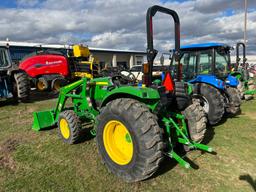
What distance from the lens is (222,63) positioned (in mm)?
6793

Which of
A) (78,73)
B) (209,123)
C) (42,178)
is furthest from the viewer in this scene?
(78,73)

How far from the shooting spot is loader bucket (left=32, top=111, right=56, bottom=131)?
517 cm

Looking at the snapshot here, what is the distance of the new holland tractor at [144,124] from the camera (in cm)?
281

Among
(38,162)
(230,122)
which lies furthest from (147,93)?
(230,122)

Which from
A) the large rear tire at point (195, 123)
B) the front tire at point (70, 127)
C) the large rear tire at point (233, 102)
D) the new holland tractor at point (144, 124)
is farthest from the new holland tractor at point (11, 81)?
the large rear tire at point (233, 102)

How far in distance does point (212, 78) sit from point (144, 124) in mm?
3567

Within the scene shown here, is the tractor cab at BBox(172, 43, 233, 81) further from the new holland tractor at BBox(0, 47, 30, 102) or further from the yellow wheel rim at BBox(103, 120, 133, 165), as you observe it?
the new holland tractor at BBox(0, 47, 30, 102)

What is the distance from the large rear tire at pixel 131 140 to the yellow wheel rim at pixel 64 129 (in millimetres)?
1330

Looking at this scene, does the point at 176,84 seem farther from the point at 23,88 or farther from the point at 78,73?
the point at 78,73

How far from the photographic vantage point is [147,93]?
117 inches

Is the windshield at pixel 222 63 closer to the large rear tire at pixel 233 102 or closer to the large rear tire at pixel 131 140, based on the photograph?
the large rear tire at pixel 233 102

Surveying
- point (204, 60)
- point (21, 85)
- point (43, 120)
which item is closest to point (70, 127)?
point (43, 120)

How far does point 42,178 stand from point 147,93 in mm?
2037

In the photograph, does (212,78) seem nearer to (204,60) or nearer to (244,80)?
(204,60)
